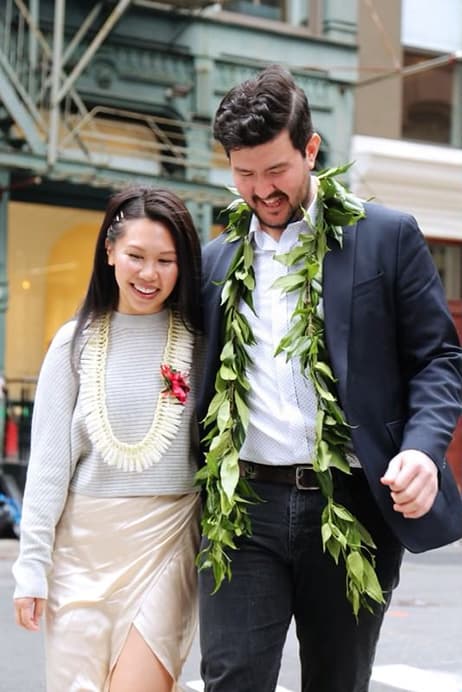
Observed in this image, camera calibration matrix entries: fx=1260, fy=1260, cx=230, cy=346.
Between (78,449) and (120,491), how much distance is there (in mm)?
160

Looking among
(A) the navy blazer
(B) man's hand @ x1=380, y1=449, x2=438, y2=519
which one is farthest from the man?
(B) man's hand @ x1=380, y1=449, x2=438, y2=519

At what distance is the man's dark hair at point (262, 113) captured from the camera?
3.02 meters

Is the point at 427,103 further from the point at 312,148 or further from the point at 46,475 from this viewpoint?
the point at 46,475

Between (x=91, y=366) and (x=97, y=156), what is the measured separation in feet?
35.2

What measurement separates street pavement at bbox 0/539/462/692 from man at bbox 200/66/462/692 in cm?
299

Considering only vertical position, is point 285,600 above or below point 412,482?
below

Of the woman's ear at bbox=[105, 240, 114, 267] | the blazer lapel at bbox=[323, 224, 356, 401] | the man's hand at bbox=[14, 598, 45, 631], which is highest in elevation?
the woman's ear at bbox=[105, 240, 114, 267]

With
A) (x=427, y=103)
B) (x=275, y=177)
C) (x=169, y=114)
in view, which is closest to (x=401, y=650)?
(x=275, y=177)

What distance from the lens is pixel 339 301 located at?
3.18 m

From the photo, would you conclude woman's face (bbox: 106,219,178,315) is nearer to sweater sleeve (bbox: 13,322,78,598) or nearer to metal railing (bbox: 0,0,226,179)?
sweater sleeve (bbox: 13,322,78,598)

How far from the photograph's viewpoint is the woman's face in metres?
3.36

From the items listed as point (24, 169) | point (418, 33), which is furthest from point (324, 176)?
point (418, 33)

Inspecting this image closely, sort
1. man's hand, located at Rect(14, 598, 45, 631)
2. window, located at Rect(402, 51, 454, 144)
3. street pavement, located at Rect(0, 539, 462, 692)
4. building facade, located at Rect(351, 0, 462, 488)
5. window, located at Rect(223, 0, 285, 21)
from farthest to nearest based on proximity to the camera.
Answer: window, located at Rect(402, 51, 454, 144) → building facade, located at Rect(351, 0, 462, 488) → window, located at Rect(223, 0, 285, 21) → street pavement, located at Rect(0, 539, 462, 692) → man's hand, located at Rect(14, 598, 45, 631)

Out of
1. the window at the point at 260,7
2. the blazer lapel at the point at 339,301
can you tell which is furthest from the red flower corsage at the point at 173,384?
the window at the point at 260,7
